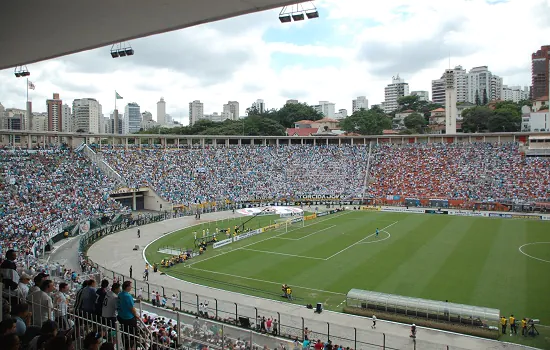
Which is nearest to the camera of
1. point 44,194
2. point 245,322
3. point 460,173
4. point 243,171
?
point 245,322

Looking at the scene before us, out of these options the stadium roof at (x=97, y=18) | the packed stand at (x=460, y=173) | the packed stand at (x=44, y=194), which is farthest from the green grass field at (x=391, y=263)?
the stadium roof at (x=97, y=18)

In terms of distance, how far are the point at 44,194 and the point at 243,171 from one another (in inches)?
1198

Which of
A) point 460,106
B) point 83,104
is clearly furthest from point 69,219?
point 83,104

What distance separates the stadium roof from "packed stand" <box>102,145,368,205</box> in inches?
1875

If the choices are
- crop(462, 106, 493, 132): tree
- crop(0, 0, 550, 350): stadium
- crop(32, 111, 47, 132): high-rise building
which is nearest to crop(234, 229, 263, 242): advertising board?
crop(0, 0, 550, 350): stadium

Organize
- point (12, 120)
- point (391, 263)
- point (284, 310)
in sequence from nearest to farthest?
1. point (284, 310)
2. point (391, 263)
3. point (12, 120)

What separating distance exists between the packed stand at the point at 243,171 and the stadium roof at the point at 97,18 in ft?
156

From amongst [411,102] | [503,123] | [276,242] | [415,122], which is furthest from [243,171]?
[411,102]

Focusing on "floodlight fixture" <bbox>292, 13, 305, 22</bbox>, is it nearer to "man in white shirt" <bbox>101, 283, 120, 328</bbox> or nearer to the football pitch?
"man in white shirt" <bbox>101, 283, 120, 328</bbox>

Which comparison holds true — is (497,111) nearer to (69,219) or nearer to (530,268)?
(530,268)

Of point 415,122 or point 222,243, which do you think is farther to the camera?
point 415,122

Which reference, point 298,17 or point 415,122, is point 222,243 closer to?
point 298,17

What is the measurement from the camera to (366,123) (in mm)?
100688

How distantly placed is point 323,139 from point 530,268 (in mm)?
53716
